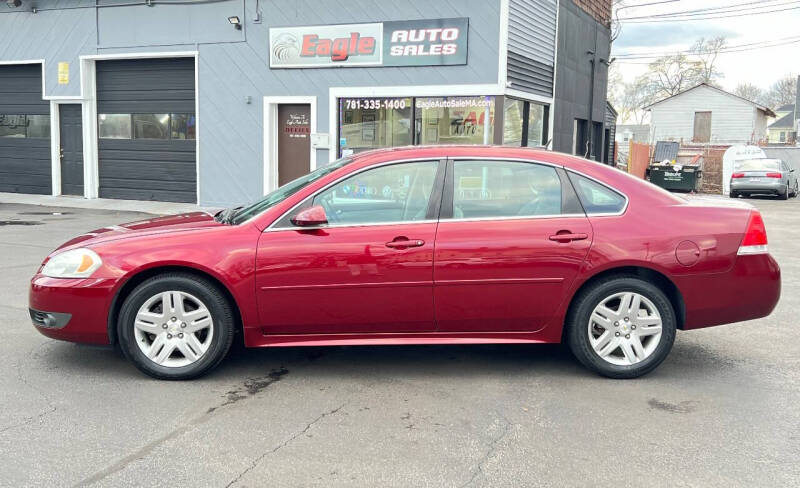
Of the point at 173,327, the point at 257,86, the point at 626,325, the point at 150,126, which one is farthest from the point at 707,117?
the point at 173,327

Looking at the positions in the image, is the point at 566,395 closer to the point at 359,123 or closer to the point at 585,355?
the point at 585,355

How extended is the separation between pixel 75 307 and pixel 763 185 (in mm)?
23584

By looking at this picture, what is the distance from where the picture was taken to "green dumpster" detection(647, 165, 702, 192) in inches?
995

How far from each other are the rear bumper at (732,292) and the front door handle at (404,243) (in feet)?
5.74

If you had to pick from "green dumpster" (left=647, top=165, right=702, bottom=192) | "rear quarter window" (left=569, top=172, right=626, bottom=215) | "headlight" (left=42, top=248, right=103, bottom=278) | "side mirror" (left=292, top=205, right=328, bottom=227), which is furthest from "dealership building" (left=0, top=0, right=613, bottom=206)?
"headlight" (left=42, top=248, right=103, bottom=278)

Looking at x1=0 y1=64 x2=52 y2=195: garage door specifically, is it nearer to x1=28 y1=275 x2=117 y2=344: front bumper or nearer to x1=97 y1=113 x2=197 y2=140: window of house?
x1=97 y1=113 x2=197 y2=140: window of house

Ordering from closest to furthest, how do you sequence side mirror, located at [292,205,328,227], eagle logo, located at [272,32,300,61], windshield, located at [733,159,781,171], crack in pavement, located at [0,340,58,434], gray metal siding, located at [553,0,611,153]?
1. crack in pavement, located at [0,340,58,434]
2. side mirror, located at [292,205,328,227]
3. eagle logo, located at [272,32,300,61]
4. gray metal siding, located at [553,0,611,153]
5. windshield, located at [733,159,781,171]

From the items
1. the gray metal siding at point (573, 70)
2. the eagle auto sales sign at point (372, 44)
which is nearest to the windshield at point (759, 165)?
the gray metal siding at point (573, 70)

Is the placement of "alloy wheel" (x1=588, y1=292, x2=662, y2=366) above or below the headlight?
below

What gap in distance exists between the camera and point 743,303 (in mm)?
4859

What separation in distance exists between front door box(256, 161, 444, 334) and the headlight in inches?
43.2

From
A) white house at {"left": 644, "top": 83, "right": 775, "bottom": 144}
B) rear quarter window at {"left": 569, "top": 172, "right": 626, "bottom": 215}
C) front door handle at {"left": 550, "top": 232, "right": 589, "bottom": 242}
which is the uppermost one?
white house at {"left": 644, "top": 83, "right": 775, "bottom": 144}

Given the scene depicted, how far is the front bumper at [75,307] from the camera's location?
464 centimetres

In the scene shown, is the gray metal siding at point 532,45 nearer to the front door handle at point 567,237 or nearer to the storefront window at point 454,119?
the storefront window at point 454,119
